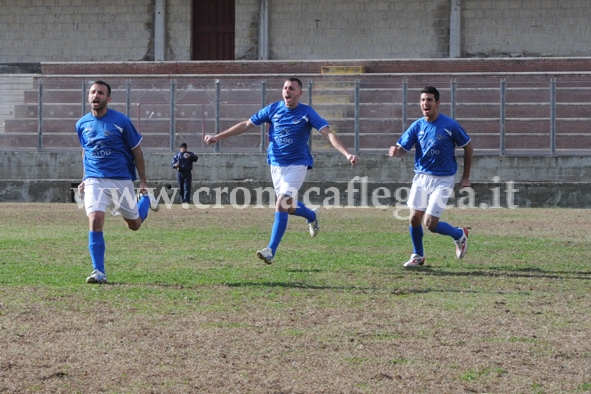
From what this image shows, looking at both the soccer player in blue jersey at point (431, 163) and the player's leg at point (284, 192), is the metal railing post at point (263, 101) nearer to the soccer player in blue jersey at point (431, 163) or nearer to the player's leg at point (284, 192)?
the player's leg at point (284, 192)

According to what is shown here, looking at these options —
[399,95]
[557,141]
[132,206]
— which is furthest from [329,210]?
[132,206]

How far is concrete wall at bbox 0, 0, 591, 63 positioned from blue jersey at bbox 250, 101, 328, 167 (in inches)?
859

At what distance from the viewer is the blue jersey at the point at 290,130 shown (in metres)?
11.6

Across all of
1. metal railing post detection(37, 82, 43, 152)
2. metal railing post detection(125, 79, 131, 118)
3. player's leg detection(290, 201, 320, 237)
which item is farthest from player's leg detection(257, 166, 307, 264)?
metal railing post detection(37, 82, 43, 152)

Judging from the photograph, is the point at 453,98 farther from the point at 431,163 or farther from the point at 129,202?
the point at 129,202

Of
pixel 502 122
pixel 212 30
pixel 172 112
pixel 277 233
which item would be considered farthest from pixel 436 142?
pixel 212 30

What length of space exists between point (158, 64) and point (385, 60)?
751cm

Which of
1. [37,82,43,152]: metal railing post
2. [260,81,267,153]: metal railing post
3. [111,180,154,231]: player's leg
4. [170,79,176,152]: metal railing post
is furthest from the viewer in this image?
[37,82,43,152]: metal railing post

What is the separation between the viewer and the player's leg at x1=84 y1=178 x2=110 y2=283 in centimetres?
957

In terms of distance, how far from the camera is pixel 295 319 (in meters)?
7.62

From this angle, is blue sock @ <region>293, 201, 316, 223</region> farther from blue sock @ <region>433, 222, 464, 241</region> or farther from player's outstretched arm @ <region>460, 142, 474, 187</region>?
player's outstretched arm @ <region>460, 142, 474, 187</region>

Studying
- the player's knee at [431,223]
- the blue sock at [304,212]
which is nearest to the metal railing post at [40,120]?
the blue sock at [304,212]

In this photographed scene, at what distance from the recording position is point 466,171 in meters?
11.5

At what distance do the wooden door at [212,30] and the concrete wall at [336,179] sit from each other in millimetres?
9196
